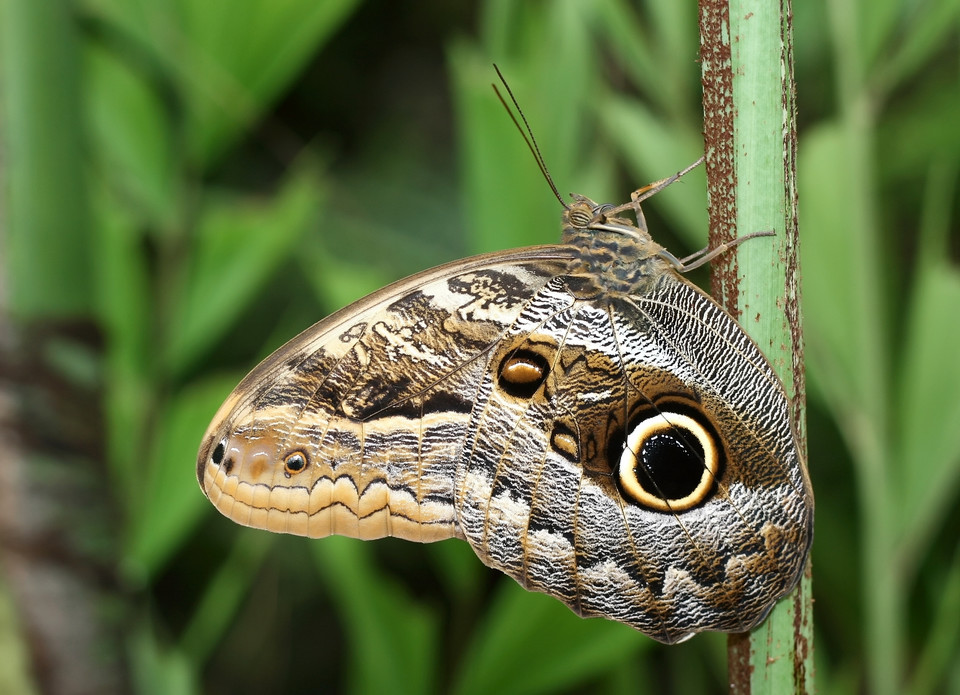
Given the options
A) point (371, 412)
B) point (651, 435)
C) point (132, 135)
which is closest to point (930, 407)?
point (651, 435)

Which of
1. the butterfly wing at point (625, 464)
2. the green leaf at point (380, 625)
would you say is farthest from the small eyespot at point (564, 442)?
the green leaf at point (380, 625)

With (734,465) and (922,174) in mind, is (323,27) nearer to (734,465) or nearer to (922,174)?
(734,465)

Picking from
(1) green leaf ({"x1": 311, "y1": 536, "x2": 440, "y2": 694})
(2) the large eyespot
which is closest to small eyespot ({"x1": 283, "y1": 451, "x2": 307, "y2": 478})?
(2) the large eyespot

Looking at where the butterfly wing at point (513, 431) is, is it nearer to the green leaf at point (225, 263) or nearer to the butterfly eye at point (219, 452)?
the butterfly eye at point (219, 452)

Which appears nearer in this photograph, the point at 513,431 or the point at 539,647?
the point at 513,431

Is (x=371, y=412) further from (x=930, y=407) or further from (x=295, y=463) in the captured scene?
(x=930, y=407)

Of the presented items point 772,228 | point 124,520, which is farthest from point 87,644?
point 772,228
